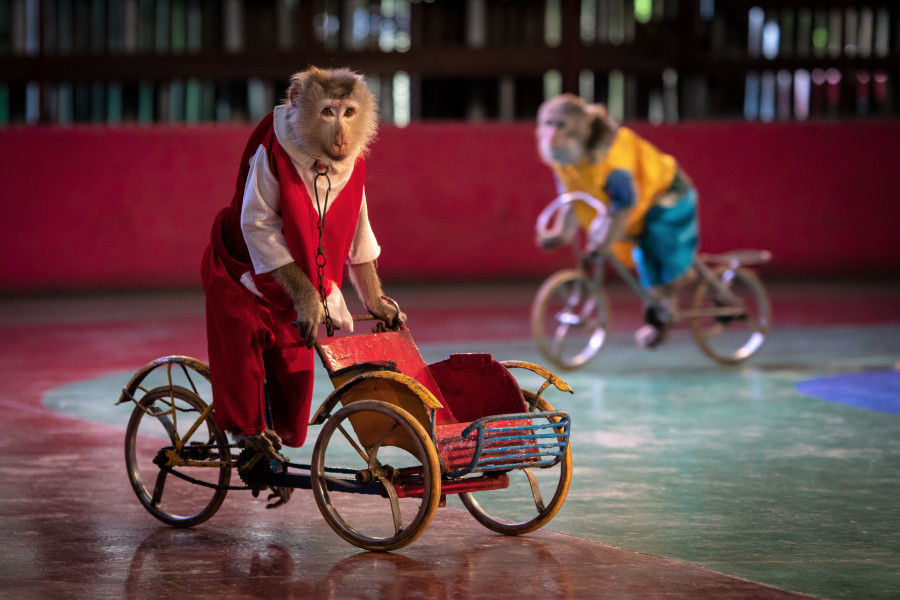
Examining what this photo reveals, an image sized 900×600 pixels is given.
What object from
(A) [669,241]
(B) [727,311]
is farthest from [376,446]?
(B) [727,311]

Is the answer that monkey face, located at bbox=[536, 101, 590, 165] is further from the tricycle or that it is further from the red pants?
the red pants

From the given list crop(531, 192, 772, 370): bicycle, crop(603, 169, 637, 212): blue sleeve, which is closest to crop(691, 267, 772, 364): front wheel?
crop(531, 192, 772, 370): bicycle

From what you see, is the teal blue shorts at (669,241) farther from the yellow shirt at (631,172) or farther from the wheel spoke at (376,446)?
the wheel spoke at (376,446)

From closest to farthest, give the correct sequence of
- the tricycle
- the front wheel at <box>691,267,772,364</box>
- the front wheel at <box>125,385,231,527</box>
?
the tricycle
the front wheel at <box>125,385,231,527</box>
the front wheel at <box>691,267,772,364</box>

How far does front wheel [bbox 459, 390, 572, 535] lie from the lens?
4496 millimetres

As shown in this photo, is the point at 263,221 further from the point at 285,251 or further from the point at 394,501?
the point at 394,501

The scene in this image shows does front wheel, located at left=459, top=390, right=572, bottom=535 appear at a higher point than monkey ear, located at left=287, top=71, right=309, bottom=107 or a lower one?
lower

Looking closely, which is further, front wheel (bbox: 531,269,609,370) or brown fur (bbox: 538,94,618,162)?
front wheel (bbox: 531,269,609,370)

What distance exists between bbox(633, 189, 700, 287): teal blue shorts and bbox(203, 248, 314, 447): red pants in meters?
4.41

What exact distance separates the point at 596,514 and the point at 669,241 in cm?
396

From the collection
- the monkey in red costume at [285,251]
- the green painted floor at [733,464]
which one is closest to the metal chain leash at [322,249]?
the monkey in red costume at [285,251]

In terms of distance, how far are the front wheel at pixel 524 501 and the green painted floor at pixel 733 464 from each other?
0.43 feet

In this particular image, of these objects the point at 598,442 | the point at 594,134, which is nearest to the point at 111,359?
the point at 594,134

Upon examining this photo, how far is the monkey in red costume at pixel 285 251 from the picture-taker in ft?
14.5
